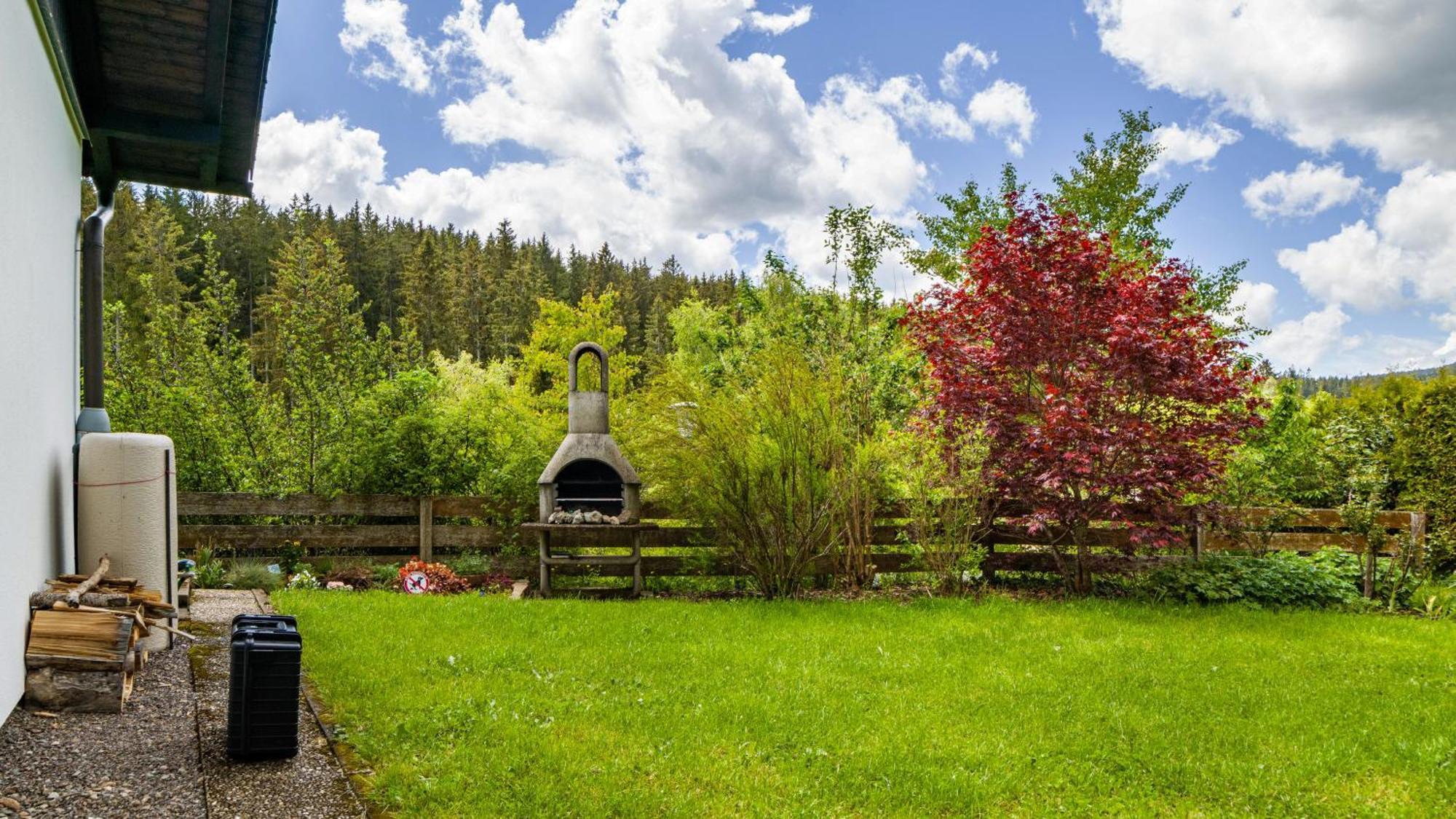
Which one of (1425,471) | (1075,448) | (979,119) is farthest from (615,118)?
(1425,471)

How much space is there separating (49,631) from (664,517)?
20.8ft

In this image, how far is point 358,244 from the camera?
170 ft

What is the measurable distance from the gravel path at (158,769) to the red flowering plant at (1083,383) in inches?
274

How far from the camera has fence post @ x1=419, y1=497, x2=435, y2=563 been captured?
9.77m

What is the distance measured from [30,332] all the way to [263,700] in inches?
100

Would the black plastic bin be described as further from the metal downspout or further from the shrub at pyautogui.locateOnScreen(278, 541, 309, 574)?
the shrub at pyautogui.locateOnScreen(278, 541, 309, 574)

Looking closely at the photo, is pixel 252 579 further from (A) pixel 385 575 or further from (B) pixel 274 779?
(B) pixel 274 779

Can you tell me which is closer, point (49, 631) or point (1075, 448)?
point (49, 631)

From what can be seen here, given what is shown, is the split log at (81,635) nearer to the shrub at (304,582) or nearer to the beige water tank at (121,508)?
the beige water tank at (121,508)

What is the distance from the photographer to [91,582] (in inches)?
181

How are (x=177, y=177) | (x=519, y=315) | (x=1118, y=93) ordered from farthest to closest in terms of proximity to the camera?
(x=519, y=315) < (x=1118, y=93) < (x=177, y=177)

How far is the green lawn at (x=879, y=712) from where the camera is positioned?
375 cm

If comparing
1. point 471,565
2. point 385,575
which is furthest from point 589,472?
point 385,575

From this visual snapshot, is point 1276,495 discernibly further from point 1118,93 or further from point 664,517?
point 1118,93
